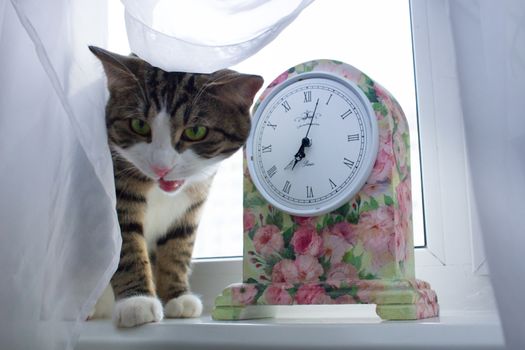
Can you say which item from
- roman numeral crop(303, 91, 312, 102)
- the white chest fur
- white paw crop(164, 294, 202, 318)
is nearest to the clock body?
roman numeral crop(303, 91, 312, 102)

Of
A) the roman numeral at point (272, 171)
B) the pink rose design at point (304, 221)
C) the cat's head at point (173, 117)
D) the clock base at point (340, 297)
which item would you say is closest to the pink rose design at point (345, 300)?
the clock base at point (340, 297)

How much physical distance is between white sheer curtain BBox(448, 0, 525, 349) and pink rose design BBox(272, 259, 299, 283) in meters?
0.37

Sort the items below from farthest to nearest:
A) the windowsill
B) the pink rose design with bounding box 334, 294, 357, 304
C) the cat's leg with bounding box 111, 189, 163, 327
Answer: the cat's leg with bounding box 111, 189, 163, 327
the pink rose design with bounding box 334, 294, 357, 304
the windowsill

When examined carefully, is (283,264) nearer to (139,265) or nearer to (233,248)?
(139,265)

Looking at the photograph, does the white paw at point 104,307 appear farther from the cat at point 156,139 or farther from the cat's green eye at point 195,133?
the cat's green eye at point 195,133

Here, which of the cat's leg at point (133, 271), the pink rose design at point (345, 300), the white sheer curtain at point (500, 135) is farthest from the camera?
the cat's leg at point (133, 271)

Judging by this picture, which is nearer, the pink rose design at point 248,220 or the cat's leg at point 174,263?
the pink rose design at point 248,220

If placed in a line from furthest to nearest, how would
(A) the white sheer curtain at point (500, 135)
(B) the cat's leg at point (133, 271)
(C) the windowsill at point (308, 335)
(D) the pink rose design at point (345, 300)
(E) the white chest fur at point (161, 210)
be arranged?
(E) the white chest fur at point (161, 210), (B) the cat's leg at point (133, 271), (D) the pink rose design at point (345, 300), (C) the windowsill at point (308, 335), (A) the white sheer curtain at point (500, 135)

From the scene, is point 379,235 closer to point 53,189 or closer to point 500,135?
point 500,135

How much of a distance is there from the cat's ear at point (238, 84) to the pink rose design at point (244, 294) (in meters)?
0.32

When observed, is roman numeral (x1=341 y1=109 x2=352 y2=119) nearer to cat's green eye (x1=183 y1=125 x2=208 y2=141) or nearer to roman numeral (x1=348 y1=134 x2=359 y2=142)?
roman numeral (x1=348 y1=134 x2=359 y2=142)

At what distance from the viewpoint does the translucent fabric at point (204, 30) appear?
2.58 ft

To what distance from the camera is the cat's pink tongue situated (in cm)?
98

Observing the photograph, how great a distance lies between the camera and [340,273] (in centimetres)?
85
